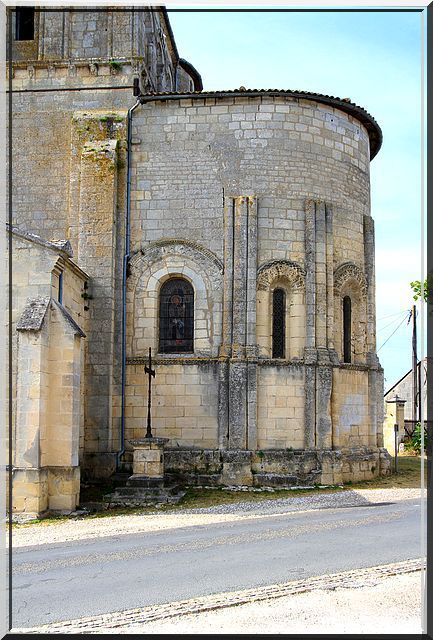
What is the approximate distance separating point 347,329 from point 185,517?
26.2 ft

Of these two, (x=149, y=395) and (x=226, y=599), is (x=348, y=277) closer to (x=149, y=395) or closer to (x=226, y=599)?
(x=149, y=395)

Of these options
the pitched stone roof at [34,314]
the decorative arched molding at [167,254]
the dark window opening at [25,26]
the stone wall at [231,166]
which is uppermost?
the dark window opening at [25,26]

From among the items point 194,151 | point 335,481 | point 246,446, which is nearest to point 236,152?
point 194,151

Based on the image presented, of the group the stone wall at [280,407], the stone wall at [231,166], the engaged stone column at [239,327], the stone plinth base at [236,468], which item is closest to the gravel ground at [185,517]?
the stone plinth base at [236,468]

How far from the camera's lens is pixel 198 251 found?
18.2 meters

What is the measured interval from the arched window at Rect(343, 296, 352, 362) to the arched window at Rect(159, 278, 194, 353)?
4.24m

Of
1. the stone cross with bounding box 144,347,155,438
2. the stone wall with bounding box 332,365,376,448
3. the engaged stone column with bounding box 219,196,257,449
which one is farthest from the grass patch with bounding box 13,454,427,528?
the stone cross with bounding box 144,347,155,438

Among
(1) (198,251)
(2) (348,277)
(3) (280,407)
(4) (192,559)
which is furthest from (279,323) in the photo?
(4) (192,559)

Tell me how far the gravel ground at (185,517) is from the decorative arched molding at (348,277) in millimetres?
5168

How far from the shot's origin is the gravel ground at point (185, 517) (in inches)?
479

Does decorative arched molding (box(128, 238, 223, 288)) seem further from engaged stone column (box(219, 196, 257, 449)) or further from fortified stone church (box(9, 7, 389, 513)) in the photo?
engaged stone column (box(219, 196, 257, 449))

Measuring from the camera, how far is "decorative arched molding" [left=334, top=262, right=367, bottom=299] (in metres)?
18.9

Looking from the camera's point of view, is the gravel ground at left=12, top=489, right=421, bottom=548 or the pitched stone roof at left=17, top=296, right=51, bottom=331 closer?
the gravel ground at left=12, top=489, right=421, bottom=548

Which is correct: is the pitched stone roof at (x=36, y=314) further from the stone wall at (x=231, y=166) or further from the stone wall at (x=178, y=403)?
the stone wall at (x=231, y=166)
